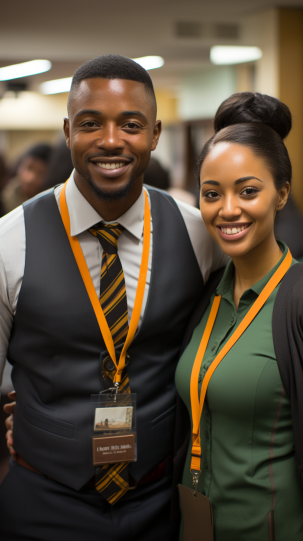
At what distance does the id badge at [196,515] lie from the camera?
1326mm

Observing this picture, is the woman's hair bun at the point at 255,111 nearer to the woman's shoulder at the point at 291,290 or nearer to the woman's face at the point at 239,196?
the woman's face at the point at 239,196

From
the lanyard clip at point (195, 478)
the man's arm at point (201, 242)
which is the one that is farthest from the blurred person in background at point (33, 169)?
the lanyard clip at point (195, 478)

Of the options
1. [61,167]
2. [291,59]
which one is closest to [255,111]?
[61,167]

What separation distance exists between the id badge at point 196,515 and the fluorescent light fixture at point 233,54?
6677 mm

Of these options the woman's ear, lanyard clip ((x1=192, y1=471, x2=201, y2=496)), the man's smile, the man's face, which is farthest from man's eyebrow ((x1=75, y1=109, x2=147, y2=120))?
lanyard clip ((x1=192, y1=471, x2=201, y2=496))

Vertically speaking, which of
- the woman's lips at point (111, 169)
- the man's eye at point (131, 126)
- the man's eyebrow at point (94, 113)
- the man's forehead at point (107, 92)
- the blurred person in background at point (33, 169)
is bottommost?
the blurred person in background at point (33, 169)

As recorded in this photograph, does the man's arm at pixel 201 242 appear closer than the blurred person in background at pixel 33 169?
Yes

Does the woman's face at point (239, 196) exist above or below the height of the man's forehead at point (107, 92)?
below

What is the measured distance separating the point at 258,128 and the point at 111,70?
0.43m

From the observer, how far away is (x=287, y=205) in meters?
1.55

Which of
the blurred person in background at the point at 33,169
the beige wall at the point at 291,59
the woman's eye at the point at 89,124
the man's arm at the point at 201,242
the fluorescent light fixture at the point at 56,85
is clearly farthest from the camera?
the fluorescent light fixture at the point at 56,85

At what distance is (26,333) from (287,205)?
0.88 metres

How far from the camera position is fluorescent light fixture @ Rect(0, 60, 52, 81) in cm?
804

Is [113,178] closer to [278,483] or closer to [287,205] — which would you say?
[287,205]
